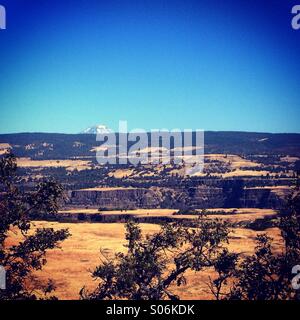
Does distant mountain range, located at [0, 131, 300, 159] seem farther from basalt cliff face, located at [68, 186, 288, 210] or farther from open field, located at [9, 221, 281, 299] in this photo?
open field, located at [9, 221, 281, 299]

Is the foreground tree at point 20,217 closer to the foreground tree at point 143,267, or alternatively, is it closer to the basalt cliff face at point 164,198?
the foreground tree at point 143,267

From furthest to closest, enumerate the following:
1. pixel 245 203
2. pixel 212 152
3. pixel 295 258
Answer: pixel 212 152 → pixel 245 203 → pixel 295 258

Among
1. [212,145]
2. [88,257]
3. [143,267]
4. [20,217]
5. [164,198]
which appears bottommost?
[164,198]

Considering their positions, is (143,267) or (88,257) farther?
(88,257)

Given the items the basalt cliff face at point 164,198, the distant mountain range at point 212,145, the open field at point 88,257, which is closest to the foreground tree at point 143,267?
the open field at point 88,257

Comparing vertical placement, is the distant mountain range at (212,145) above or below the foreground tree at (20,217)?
above

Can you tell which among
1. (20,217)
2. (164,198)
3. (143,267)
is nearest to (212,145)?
(164,198)

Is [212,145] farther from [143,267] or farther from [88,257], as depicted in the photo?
[143,267]

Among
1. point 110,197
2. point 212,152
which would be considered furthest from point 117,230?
point 212,152
